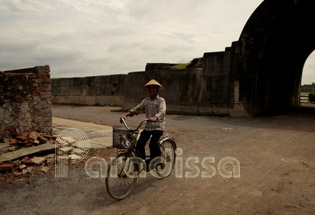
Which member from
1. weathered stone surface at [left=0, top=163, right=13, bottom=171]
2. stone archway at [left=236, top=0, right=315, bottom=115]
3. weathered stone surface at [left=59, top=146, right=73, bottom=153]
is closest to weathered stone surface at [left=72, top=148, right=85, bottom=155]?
weathered stone surface at [left=59, top=146, right=73, bottom=153]

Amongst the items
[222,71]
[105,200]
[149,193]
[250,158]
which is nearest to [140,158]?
[149,193]

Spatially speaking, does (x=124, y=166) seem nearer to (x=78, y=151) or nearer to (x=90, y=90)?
(x=78, y=151)

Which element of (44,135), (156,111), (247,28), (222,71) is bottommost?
(44,135)

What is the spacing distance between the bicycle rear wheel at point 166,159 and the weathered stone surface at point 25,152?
2351 millimetres

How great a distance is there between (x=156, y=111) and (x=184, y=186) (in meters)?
1.19

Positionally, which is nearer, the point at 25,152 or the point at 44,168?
the point at 44,168

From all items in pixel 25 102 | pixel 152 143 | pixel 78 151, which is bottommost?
pixel 78 151

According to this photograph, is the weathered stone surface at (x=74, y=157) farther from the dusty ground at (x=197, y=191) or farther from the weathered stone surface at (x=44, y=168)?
the weathered stone surface at (x=44, y=168)

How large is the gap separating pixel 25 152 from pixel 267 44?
10.3 meters

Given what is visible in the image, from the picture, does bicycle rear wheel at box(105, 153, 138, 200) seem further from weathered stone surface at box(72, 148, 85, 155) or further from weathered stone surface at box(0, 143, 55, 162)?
weathered stone surface at box(0, 143, 55, 162)

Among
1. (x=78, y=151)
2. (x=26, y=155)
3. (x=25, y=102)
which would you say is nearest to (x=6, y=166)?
(x=26, y=155)

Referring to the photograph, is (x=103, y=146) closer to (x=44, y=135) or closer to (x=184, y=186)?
(x=44, y=135)

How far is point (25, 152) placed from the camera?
4.86 meters

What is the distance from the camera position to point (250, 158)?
16.9 feet
